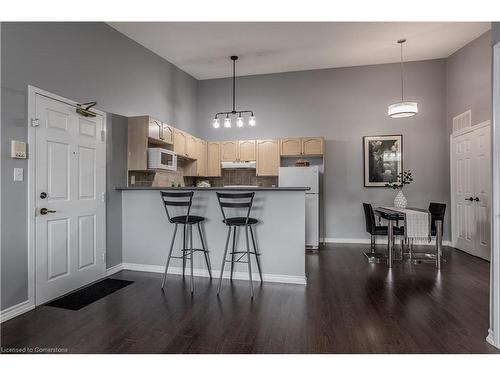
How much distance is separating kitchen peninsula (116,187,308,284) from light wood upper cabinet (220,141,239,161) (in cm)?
241

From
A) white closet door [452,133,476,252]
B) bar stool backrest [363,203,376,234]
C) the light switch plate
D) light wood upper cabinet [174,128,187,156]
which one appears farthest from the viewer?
light wood upper cabinet [174,128,187,156]

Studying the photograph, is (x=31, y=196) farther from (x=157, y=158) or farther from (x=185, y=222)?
(x=157, y=158)

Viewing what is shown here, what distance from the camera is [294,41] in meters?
4.57

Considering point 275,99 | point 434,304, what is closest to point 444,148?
point 275,99

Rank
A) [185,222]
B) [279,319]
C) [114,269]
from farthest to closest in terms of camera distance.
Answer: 1. [114,269]
2. [185,222]
3. [279,319]

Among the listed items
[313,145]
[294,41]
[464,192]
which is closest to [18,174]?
[294,41]

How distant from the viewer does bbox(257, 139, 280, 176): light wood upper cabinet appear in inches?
227

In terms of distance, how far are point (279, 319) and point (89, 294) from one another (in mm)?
2061

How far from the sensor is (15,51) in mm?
2592

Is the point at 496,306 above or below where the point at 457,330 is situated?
above

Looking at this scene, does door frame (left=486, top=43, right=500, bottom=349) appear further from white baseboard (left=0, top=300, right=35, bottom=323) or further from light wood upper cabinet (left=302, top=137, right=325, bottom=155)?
white baseboard (left=0, top=300, right=35, bottom=323)

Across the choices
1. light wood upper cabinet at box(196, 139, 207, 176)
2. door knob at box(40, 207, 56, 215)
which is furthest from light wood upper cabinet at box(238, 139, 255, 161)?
door knob at box(40, 207, 56, 215)
